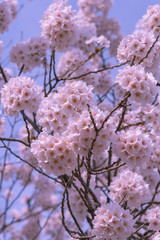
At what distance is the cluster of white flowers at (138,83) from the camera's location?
2.82 meters

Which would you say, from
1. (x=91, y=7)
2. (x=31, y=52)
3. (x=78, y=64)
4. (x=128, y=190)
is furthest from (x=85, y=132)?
(x=91, y=7)

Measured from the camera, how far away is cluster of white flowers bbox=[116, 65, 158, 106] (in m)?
2.82

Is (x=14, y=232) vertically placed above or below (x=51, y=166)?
above

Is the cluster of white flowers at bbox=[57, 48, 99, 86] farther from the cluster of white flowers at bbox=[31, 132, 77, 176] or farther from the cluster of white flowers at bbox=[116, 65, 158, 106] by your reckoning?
the cluster of white flowers at bbox=[31, 132, 77, 176]

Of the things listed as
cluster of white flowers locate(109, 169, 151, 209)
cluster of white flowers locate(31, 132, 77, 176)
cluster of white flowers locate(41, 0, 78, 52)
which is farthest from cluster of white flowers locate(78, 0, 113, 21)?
cluster of white flowers locate(31, 132, 77, 176)

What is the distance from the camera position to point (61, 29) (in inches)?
178

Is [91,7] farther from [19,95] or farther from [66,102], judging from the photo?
[66,102]

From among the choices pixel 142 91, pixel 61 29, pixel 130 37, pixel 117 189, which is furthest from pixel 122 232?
pixel 61 29

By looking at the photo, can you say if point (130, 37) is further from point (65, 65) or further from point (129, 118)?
point (65, 65)

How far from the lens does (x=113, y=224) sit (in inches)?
112

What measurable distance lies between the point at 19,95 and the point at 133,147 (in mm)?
1235

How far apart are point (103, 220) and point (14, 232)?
8534 millimetres

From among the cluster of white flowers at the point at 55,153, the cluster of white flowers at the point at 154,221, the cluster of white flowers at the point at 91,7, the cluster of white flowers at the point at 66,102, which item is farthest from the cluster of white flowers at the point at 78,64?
the cluster of white flowers at the point at 91,7

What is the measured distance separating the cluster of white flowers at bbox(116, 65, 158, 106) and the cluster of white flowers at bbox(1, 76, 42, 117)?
35.5 inches
